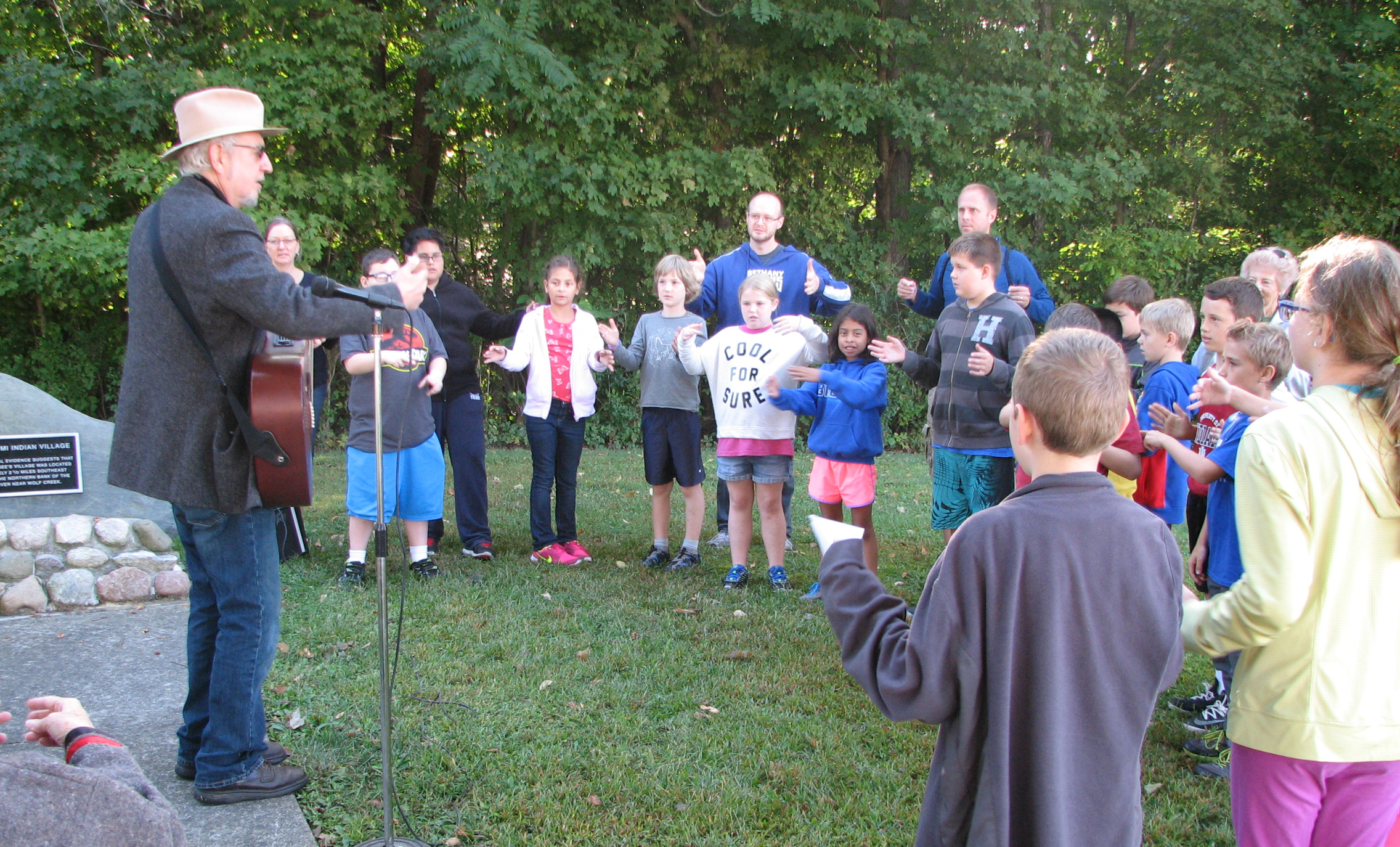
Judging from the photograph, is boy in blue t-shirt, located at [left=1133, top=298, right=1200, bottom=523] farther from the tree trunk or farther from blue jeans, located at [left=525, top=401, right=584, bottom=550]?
the tree trunk

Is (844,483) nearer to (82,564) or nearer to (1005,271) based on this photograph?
(1005,271)

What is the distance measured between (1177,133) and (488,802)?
47.4ft

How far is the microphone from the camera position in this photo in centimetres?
268

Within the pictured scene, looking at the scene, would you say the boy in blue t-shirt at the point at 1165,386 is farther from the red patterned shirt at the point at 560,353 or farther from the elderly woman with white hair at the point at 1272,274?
the red patterned shirt at the point at 560,353

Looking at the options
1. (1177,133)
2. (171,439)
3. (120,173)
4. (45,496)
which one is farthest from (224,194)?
(1177,133)

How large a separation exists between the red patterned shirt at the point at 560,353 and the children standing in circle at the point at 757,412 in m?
1.05

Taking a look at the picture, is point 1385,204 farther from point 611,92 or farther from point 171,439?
point 171,439

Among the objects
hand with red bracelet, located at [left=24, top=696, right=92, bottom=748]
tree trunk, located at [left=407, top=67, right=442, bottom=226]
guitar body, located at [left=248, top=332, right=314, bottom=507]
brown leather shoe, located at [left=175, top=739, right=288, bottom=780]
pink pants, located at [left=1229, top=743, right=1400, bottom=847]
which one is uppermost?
tree trunk, located at [left=407, top=67, right=442, bottom=226]

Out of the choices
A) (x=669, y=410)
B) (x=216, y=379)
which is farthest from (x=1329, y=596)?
(x=669, y=410)

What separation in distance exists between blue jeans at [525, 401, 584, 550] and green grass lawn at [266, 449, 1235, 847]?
0.39m

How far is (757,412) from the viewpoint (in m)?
5.49

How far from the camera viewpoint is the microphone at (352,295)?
8.78 ft

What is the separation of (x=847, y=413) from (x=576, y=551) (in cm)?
217

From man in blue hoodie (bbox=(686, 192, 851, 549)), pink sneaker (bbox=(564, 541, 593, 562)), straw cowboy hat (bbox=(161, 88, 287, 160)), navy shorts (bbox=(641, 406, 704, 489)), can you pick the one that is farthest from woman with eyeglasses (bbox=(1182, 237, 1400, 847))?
pink sneaker (bbox=(564, 541, 593, 562))
